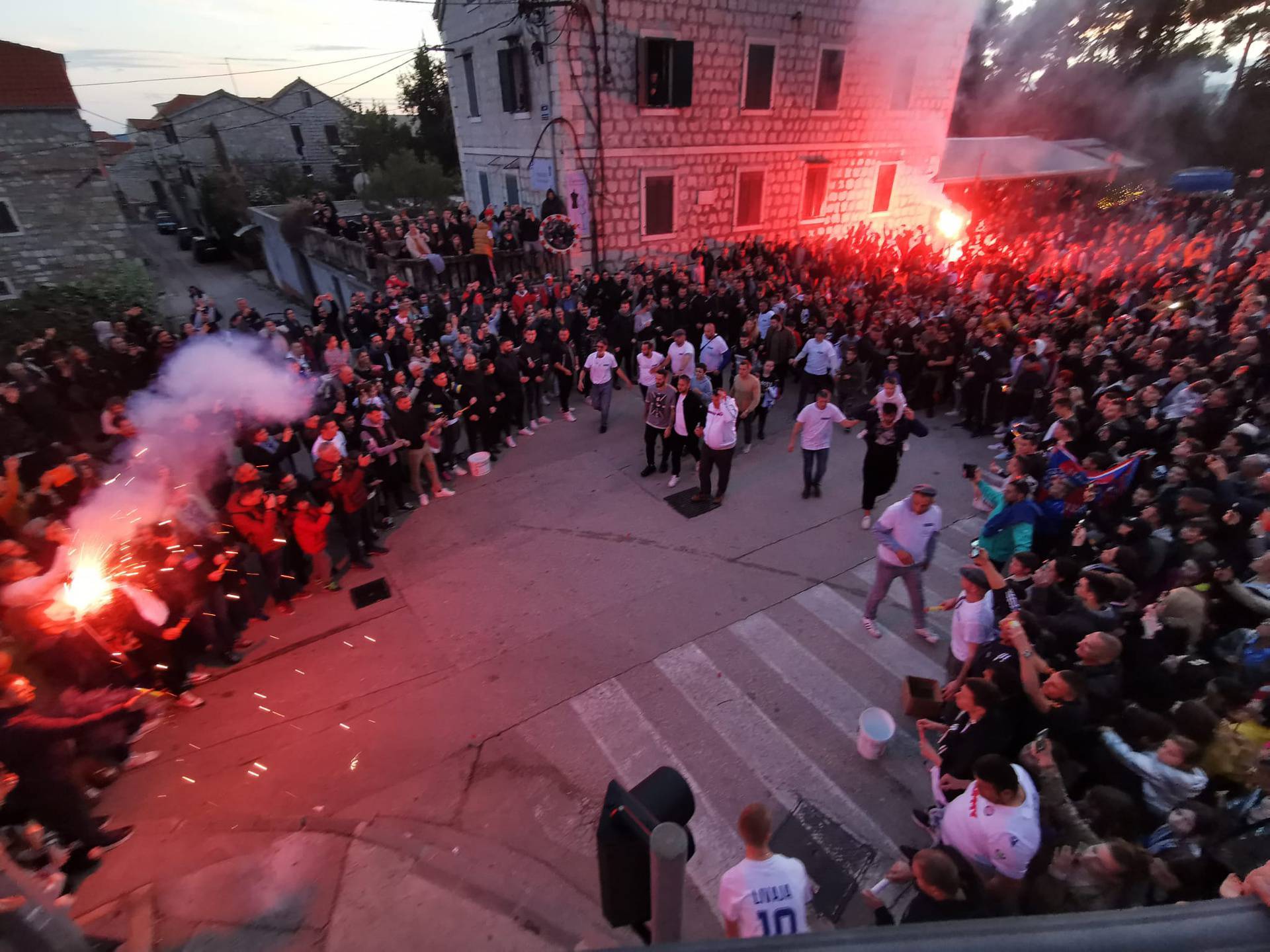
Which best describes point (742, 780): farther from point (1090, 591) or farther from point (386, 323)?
point (386, 323)

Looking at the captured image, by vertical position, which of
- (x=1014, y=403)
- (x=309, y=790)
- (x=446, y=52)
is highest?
(x=446, y=52)

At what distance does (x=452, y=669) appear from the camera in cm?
577

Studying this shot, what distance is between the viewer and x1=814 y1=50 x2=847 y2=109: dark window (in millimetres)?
17688

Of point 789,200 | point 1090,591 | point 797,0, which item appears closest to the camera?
point 1090,591

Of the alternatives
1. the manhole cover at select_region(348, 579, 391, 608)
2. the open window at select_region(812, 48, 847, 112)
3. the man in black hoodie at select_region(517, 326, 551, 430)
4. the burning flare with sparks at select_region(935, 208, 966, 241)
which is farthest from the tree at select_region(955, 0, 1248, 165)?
the manhole cover at select_region(348, 579, 391, 608)

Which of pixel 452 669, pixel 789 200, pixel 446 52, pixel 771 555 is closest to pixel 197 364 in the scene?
pixel 452 669

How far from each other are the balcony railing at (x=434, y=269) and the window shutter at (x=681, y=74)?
5146mm

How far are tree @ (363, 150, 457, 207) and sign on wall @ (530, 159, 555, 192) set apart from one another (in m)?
15.7

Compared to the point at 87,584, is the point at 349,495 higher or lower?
lower

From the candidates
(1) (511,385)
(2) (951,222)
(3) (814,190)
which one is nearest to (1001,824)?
(1) (511,385)

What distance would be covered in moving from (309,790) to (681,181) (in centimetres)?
1633

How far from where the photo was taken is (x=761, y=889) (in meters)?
2.82

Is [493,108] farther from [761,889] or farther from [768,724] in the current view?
[761,889]

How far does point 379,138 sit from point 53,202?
19614mm
